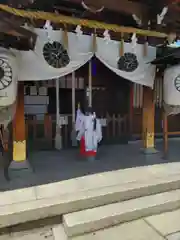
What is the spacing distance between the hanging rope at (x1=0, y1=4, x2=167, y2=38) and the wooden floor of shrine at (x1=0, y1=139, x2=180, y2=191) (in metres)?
2.94

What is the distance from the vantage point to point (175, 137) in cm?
859

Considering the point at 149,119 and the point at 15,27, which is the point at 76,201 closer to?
the point at 15,27

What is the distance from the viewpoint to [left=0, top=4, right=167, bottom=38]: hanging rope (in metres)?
4.02

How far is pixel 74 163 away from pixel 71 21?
9.97 feet

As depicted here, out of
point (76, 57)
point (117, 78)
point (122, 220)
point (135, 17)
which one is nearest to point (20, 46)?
point (76, 57)

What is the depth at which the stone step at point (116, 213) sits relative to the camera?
278 centimetres

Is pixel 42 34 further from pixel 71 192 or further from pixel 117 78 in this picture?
pixel 117 78

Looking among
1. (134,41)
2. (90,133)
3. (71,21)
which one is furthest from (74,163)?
(134,41)

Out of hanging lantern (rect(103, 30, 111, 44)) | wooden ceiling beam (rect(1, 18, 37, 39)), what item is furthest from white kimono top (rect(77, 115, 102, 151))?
wooden ceiling beam (rect(1, 18, 37, 39))

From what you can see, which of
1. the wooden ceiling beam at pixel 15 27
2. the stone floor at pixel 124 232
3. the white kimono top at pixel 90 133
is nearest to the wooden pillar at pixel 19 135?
the wooden ceiling beam at pixel 15 27

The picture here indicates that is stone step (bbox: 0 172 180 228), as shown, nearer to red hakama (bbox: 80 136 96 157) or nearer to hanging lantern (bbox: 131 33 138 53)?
red hakama (bbox: 80 136 96 157)

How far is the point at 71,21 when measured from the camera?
459 cm

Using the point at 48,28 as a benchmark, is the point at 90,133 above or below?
below

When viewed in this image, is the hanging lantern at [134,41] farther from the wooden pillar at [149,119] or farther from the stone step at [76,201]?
the stone step at [76,201]
